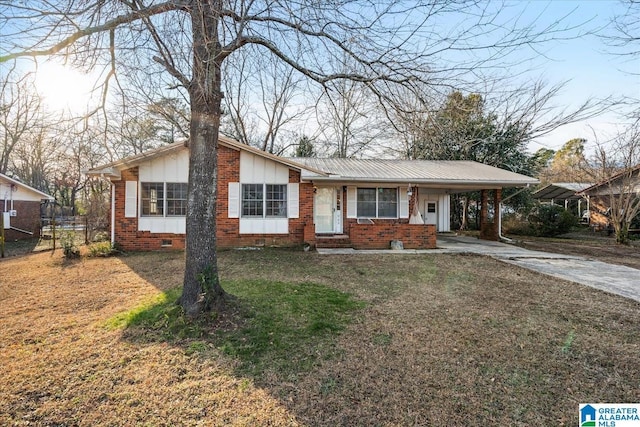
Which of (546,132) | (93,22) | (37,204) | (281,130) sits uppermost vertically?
(281,130)

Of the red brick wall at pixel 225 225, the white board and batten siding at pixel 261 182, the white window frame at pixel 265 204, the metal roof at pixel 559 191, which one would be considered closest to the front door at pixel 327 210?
the red brick wall at pixel 225 225

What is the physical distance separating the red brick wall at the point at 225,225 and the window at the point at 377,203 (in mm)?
2432

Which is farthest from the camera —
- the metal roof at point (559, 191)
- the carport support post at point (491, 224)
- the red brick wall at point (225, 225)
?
the metal roof at point (559, 191)

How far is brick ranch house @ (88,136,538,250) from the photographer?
1050 centimetres

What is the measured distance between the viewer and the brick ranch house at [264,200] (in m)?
10.5

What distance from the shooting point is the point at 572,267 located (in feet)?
27.2

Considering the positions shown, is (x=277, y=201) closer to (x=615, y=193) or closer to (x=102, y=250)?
(x=102, y=250)

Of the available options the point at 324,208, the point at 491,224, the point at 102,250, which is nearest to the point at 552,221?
the point at 491,224

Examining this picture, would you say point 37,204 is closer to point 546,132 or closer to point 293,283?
point 293,283

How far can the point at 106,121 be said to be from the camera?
4.79 m

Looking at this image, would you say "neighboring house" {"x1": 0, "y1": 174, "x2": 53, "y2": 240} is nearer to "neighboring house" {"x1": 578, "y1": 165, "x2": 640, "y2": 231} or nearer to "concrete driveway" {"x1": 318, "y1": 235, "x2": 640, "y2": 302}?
"concrete driveway" {"x1": 318, "y1": 235, "x2": 640, "y2": 302}

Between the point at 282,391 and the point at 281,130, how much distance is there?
73.7 ft

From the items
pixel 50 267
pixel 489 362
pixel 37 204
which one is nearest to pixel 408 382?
pixel 489 362

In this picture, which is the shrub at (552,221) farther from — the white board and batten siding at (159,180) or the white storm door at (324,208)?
the white board and batten siding at (159,180)
